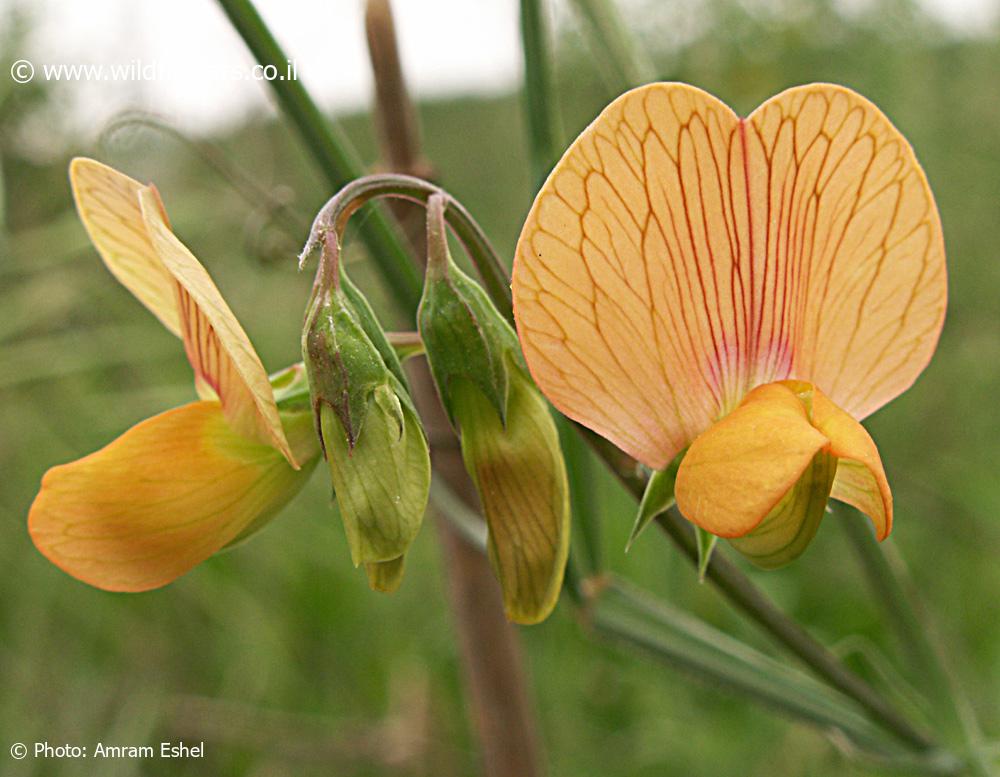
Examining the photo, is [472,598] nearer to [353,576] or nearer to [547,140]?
[547,140]

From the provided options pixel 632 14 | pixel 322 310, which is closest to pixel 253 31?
pixel 322 310

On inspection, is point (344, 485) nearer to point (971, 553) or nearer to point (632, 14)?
point (971, 553)

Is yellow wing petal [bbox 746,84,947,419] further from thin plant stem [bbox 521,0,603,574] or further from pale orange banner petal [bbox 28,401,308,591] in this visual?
pale orange banner petal [bbox 28,401,308,591]

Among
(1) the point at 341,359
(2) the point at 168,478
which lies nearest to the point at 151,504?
(2) the point at 168,478

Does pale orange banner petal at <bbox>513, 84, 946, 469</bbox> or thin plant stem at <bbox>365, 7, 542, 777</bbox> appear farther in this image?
thin plant stem at <bbox>365, 7, 542, 777</bbox>

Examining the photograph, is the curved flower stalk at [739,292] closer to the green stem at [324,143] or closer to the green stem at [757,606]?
the green stem at [757,606]

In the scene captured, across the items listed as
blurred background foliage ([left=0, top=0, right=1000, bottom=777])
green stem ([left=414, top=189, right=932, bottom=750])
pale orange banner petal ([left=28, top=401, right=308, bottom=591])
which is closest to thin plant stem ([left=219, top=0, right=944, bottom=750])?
green stem ([left=414, top=189, right=932, bottom=750])
